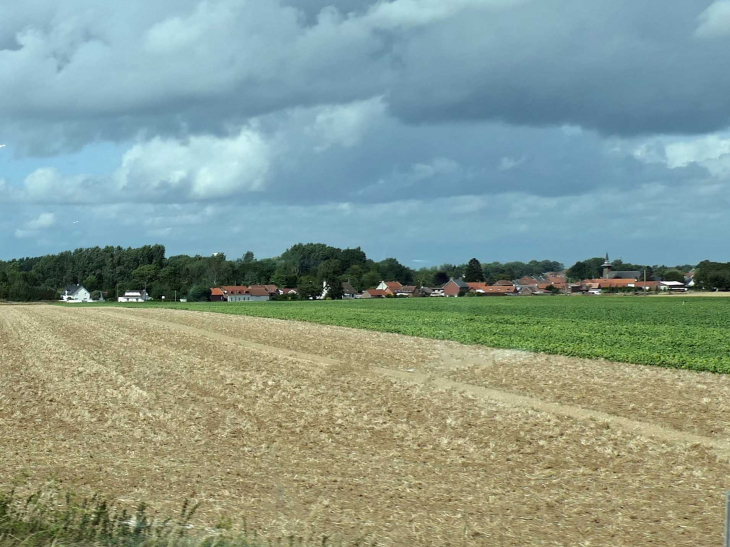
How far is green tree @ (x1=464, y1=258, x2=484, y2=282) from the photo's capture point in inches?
1109

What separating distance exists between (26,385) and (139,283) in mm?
70207

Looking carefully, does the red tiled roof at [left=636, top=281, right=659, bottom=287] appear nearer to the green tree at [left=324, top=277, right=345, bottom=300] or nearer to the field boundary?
the green tree at [left=324, top=277, right=345, bottom=300]

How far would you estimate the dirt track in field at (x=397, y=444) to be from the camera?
7707 mm

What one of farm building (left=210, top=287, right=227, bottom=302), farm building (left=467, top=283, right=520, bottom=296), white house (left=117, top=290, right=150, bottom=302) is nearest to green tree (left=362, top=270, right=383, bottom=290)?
farm building (left=467, top=283, right=520, bottom=296)

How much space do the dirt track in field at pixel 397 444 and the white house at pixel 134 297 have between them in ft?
230

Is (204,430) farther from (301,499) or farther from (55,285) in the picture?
(55,285)

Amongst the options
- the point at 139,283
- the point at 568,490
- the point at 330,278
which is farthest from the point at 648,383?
the point at 139,283

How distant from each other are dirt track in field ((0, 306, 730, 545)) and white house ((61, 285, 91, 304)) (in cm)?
9456

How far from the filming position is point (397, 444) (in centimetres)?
1148

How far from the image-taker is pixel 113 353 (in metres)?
25.1

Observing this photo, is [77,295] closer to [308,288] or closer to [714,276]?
[308,288]

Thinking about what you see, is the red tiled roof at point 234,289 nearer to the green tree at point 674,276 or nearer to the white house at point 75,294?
the white house at point 75,294

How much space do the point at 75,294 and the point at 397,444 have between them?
113 metres

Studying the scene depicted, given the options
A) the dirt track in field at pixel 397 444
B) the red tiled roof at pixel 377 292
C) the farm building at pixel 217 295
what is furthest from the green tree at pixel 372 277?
the farm building at pixel 217 295
